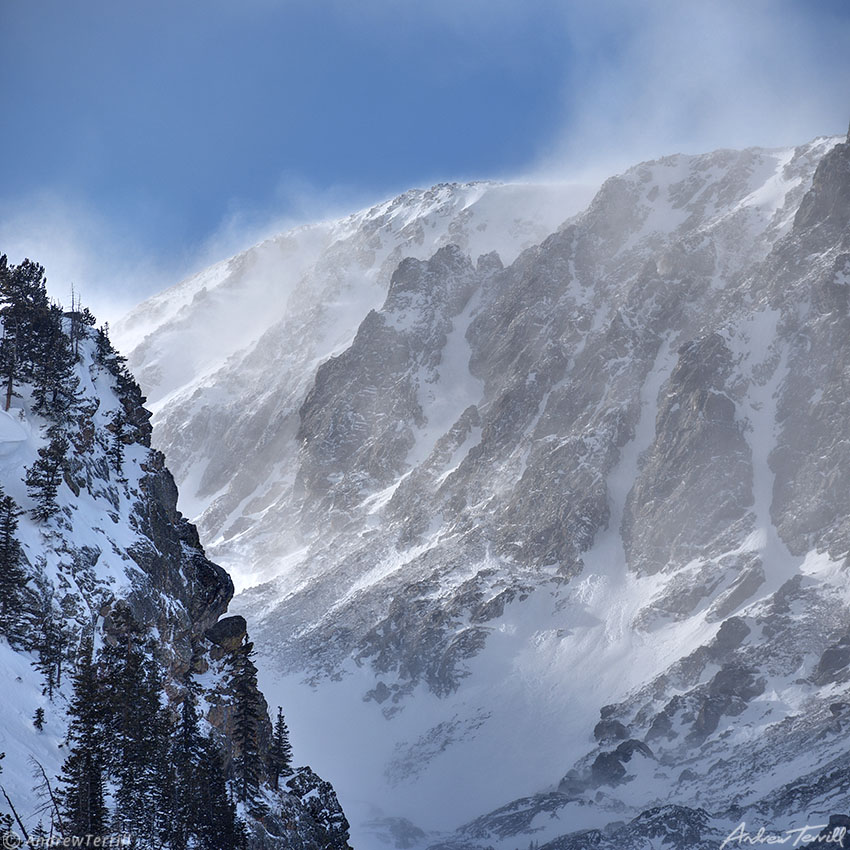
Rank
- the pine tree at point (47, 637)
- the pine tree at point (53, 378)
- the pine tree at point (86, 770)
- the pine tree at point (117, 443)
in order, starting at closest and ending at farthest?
the pine tree at point (86, 770)
the pine tree at point (47, 637)
the pine tree at point (53, 378)
the pine tree at point (117, 443)

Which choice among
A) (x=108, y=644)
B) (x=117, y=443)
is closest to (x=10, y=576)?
(x=108, y=644)

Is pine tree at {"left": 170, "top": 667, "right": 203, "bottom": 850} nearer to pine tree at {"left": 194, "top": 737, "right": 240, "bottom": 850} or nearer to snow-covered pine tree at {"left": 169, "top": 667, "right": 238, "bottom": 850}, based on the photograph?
snow-covered pine tree at {"left": 169, "top": 667, "right": 238, "bottom": 850}

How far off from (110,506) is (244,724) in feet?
59.8

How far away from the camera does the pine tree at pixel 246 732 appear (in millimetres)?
77812

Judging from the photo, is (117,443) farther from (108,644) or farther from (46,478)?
(108,644)

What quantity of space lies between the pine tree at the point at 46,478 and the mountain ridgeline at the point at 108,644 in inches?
5.0

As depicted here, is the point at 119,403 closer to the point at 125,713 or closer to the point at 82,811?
the point at 125,713

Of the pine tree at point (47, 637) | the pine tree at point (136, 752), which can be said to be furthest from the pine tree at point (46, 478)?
the pine tree at point (136, 752)

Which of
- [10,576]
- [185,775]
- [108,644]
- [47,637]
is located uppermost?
[10,576]

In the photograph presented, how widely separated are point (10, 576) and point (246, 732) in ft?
83.4

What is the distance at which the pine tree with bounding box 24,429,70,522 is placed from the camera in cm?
6981

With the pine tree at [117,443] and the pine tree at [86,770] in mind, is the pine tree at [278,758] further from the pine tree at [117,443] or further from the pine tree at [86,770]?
the pine tree at [86,770]

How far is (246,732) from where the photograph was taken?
7950 cm

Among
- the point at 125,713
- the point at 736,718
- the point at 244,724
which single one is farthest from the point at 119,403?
the point at 736,718
